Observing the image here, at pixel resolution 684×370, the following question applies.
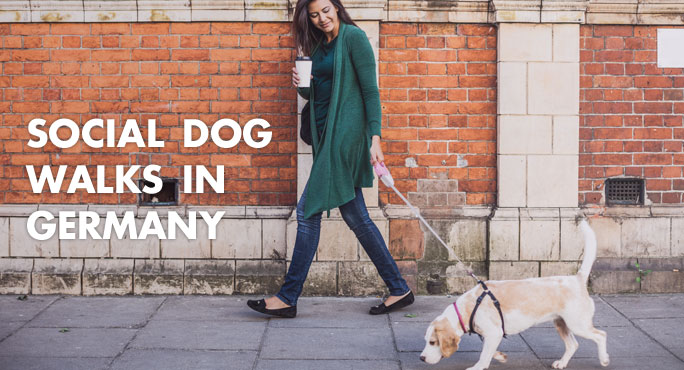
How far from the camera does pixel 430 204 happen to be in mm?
6562

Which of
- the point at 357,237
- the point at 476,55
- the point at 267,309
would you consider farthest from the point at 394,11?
the point at 267,309

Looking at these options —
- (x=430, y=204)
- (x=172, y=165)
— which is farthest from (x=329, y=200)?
(x=172, y=165)

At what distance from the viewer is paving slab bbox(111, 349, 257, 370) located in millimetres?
4684

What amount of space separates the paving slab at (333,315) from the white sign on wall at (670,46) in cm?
305

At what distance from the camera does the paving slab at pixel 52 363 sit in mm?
4649

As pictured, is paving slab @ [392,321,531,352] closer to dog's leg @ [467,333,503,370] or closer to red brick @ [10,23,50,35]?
dog's leg @ [467,333,503,370]

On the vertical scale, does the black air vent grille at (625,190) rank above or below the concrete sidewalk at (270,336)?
above

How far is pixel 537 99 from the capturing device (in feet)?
21.2

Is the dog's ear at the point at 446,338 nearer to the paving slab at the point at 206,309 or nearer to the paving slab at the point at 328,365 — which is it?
the paving slab at the point at 328,365

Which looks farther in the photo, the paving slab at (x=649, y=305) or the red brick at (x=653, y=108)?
the red brick at (x=653, y=108)

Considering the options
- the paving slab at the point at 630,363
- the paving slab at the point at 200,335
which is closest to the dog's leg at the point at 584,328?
the paving slab at the point at 630,363

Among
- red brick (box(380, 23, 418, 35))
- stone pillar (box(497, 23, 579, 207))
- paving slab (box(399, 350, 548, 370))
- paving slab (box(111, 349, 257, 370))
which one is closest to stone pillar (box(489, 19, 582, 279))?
stone pillar (box(497, 23, 579, 207))

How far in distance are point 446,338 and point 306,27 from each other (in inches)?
94.5

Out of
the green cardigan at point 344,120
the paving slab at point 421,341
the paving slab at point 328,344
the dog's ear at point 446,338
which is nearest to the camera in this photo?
the dog's ear at point 446,338
